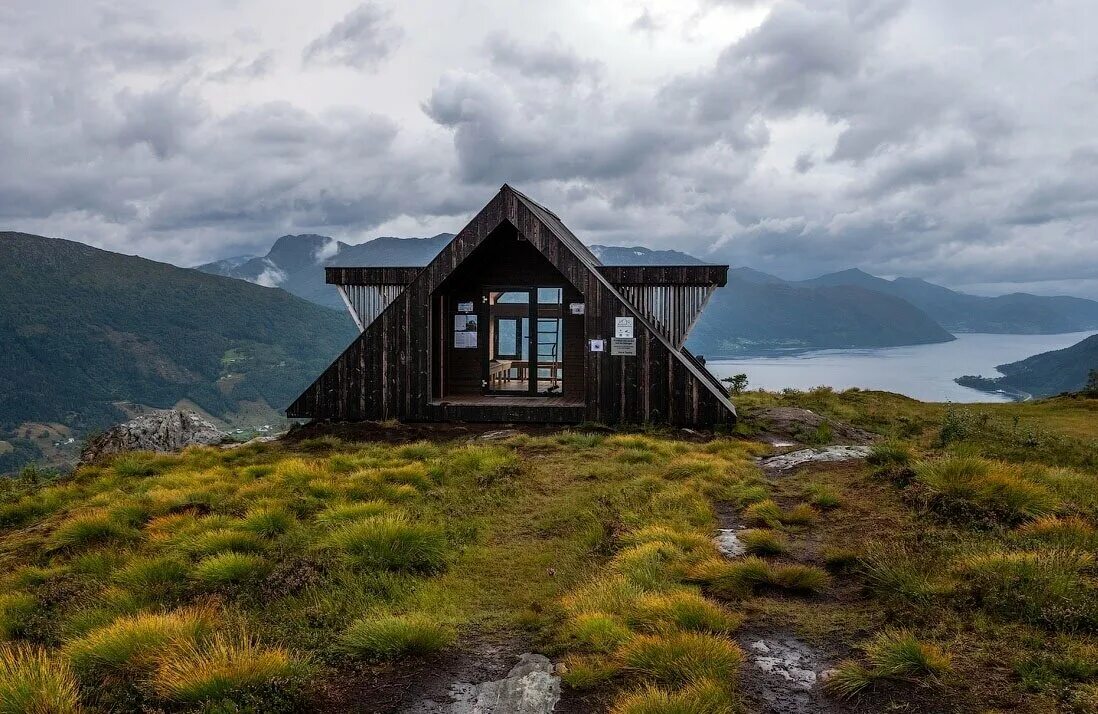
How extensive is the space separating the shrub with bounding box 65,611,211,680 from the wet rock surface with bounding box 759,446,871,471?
1046 centimetres

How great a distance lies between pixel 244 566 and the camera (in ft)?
22.5

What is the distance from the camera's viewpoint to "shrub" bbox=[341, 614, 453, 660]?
5.34 meters

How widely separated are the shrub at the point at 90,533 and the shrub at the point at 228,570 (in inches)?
101

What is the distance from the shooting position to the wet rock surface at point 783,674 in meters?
4.47

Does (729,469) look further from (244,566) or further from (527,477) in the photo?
(244,566)

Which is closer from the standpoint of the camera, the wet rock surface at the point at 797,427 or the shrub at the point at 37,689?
the shrub at the point at 37,689

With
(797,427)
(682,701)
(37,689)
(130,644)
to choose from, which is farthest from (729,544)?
(797,427)

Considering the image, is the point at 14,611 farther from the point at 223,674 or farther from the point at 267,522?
the point at 223,674

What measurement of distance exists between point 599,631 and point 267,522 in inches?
203

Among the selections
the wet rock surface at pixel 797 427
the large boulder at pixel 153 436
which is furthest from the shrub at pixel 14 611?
the wet rock surface at pixel 797 427

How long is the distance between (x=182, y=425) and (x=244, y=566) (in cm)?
1634

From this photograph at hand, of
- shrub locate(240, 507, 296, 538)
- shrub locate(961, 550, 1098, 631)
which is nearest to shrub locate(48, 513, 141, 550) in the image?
shrub locate(240, 507, 296, 538)

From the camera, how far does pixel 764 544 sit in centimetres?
753

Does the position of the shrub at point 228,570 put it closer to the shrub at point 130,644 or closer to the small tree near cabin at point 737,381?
the shrub at point 130,644
